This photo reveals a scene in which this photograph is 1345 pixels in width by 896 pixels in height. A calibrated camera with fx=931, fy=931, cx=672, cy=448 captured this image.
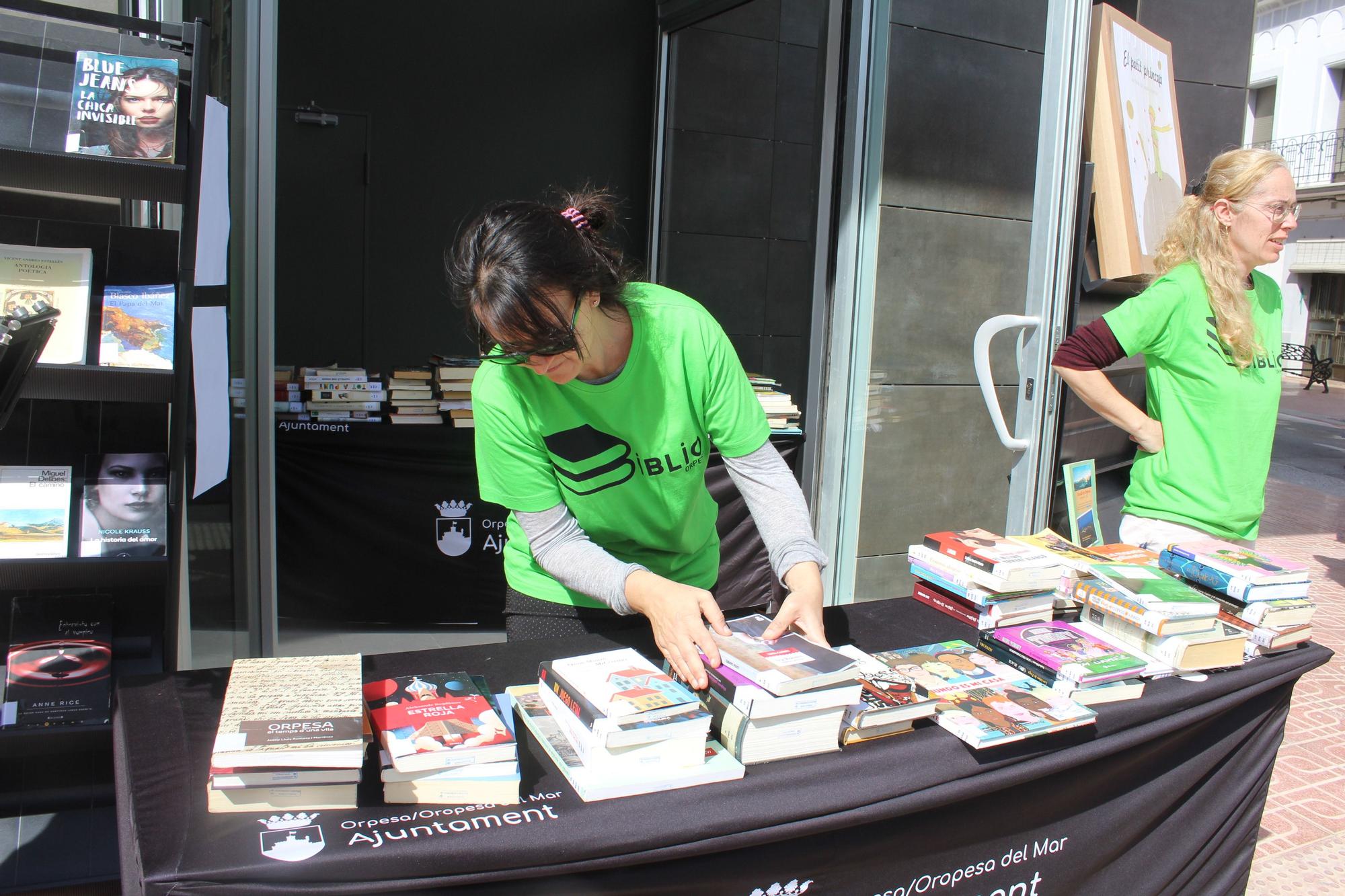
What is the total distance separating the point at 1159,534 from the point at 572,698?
1573 mm

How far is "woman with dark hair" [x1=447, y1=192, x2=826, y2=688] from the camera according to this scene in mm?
1421

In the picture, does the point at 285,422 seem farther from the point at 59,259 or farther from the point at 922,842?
the point at 922,842

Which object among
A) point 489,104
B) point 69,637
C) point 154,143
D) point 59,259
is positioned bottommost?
point 69,637

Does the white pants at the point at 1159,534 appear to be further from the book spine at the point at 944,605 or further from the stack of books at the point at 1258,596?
the book spine at the point at 944,605

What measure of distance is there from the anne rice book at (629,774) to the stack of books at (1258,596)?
1131mm

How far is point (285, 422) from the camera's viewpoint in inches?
142

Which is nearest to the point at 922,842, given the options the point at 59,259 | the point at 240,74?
the point at 59,259

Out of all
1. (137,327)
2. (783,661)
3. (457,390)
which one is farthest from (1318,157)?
(137,327)

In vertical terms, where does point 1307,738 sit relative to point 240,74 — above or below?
below

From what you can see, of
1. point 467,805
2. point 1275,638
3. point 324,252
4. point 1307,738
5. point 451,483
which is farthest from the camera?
point 324,252

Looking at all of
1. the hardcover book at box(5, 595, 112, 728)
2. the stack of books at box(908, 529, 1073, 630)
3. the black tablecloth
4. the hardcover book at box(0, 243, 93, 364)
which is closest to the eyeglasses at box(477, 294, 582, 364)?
the stack of books at box(908, 529, 1073, 630)

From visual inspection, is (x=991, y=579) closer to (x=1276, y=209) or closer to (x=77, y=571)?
(x=1276, y=209)

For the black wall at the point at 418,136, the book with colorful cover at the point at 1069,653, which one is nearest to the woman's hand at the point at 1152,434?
the book with colorful cover at the point at 1069,653

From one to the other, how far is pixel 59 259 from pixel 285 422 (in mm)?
1578
